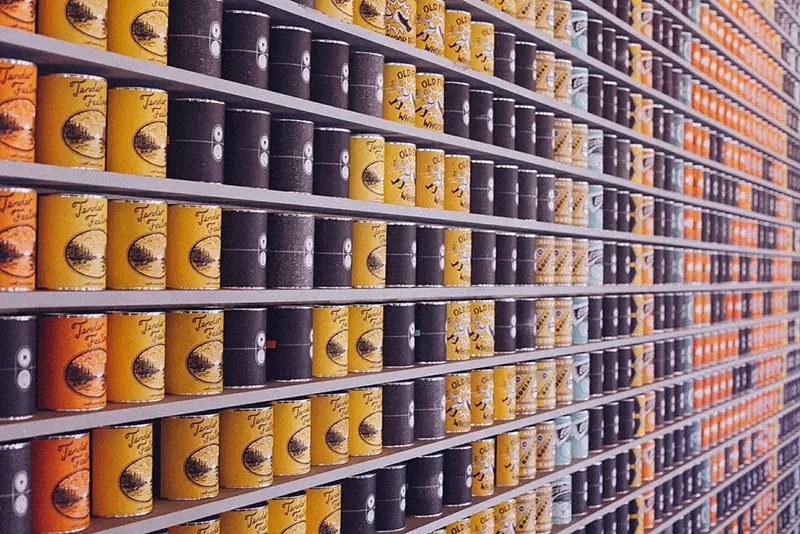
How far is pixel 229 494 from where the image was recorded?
1918 mm

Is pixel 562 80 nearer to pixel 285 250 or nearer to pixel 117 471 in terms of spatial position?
pixel 285 250

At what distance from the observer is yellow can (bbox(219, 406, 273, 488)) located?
1.95 meters

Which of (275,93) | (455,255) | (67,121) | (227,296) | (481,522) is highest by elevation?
(275,93)

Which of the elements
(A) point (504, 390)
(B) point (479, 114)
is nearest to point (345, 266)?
(B) point (479, 114)

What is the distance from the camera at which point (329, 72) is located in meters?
2.16

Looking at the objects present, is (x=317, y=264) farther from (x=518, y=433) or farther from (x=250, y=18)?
(x=518, y=433)

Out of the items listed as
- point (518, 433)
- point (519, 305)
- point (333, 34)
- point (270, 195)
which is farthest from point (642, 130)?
point (270, 195)

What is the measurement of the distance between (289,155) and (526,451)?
1.36 m

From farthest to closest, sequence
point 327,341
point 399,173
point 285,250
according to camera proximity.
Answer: point 399,173
point 327,341
point 285,250

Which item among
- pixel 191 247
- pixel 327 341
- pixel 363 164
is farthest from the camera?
pixel 363 164

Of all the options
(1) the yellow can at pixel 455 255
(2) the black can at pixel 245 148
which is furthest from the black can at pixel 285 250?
(1) the yellow can at pixel 455 255

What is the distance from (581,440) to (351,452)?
1.29 metres

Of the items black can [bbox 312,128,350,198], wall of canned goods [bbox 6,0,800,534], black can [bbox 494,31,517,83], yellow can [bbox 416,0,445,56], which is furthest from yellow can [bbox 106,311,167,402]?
black can [bbox 494,31,517,83]

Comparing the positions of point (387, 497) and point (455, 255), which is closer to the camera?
point (387, 497)
